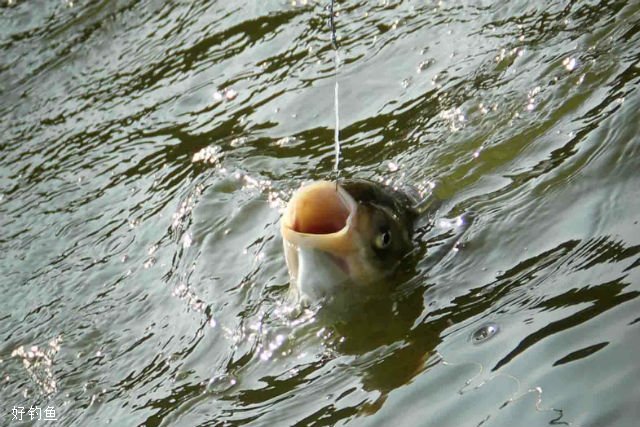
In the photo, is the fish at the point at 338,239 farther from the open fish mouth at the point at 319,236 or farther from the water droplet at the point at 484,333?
the water droplet at the point at 484,333

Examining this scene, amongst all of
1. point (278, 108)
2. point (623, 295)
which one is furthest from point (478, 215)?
point (278, 108)

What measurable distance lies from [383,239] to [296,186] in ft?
4.57

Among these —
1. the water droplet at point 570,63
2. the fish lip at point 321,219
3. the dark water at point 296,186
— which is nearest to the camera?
the dark water at point 296,186

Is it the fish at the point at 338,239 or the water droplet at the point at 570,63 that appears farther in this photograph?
the water droplet at the point at 570,63

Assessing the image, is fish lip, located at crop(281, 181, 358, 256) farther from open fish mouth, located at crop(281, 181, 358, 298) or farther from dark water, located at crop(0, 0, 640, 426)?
dark water, located at crop(0, 0, 640, 426)

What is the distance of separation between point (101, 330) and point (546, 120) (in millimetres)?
2393

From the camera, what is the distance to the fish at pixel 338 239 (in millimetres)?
4488

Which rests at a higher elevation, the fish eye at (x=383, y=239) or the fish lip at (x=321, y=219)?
the fish lip at (x=321, y=219)

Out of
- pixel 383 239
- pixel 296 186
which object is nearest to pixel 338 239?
pixel 383 239

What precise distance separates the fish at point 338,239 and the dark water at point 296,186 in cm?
14

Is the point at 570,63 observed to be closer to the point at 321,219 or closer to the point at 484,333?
the point at 321,219

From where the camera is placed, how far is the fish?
4.49m

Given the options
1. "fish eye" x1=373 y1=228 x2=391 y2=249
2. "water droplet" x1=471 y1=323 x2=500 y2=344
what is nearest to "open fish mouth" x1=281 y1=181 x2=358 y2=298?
"fish eye" x1=373 y1=228 x2=391 y2=249

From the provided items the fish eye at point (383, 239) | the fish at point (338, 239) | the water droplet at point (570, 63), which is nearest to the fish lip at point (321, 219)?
the fish at point (338, 239)
